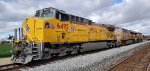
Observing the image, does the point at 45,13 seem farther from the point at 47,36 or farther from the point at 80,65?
the point at 80,65

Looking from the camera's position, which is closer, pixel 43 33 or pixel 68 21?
pixel 43 33

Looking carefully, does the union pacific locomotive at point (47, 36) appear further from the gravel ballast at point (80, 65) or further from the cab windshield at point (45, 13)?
the gravel ballast at point (80, 65)

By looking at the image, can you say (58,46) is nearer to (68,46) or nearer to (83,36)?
(68,46)

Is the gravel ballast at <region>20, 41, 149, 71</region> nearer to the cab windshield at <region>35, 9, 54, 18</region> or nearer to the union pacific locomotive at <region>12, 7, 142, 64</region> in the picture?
the union pacific locomotive at <region>12, 7, 142, 64</region>

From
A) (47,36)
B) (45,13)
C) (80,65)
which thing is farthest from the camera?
(45,13)

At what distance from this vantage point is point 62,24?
1767 centimetres

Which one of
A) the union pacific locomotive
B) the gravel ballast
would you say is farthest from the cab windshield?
the gravel ballast

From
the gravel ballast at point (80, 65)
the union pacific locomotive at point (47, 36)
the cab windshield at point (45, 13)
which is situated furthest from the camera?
the cab windshield at point (45, 13)

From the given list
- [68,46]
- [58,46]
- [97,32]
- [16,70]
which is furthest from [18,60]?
[97,32]

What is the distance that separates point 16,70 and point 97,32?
604 inches

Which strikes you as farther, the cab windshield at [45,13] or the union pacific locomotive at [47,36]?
the cab windshield at [45,13]

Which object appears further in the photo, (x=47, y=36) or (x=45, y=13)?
(x=45, y=13)

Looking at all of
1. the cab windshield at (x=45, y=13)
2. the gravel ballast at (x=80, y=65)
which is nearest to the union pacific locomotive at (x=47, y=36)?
the cab windshield at (x=45, y=13)

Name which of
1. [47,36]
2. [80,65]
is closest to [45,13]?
[47,36]
